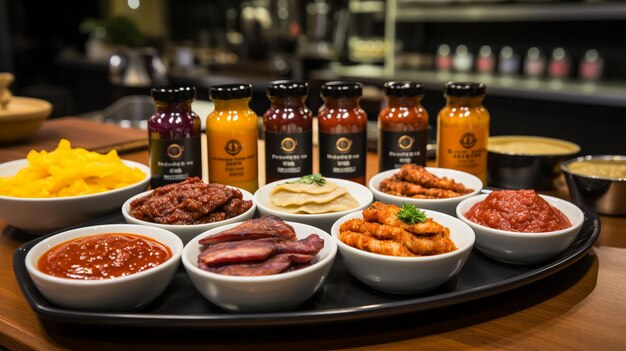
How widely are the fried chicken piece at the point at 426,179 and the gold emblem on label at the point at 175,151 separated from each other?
55cm

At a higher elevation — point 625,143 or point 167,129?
point 167,129

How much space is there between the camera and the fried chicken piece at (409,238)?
1149 millimetres

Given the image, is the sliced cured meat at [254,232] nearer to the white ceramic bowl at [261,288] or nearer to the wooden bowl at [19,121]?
the white ceramic bowl at [261,288]

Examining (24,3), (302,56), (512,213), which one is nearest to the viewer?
(512,213)

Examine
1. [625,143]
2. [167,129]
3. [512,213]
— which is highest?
[167,129]

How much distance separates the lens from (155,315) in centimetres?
103

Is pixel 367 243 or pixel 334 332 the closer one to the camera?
pixel 334 332

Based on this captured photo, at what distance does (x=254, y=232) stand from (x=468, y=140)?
0.82 metres

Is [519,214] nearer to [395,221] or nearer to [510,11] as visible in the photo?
[395,221]

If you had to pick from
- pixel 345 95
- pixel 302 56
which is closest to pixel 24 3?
pixel 302 56

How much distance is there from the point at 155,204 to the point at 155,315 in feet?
1.23

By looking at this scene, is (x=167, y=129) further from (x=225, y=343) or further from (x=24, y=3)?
(x=24, y=3)

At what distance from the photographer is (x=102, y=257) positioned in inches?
44.7

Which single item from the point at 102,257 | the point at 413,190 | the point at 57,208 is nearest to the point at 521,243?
the point at 413,190
